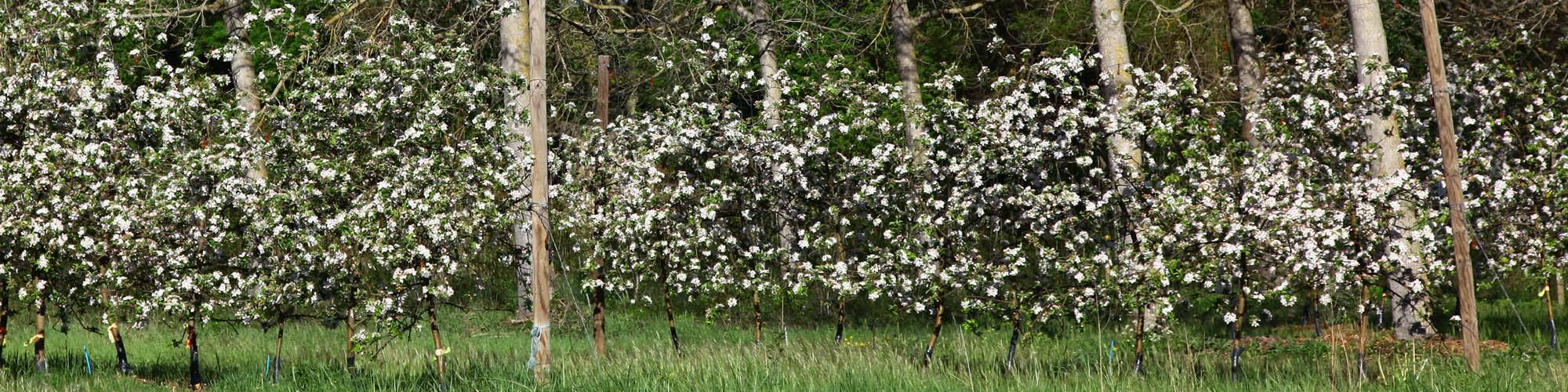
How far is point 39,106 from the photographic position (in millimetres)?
9406

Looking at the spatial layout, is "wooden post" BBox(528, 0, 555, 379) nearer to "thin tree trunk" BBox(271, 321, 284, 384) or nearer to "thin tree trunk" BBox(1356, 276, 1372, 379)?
"thin tree trunk" BBox(271, 321, 284, 384)

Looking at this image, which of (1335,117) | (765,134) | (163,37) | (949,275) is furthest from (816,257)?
(163,37)

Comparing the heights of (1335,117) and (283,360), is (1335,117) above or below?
above

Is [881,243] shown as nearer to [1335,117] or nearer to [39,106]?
[1335,117]

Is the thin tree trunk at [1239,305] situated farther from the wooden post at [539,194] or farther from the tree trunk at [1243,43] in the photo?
the tree trunk at [1243,43]

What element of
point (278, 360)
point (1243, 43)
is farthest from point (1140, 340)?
point (1243, 43)

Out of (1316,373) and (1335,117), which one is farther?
(1335,117)

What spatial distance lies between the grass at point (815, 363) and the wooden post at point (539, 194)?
1.04 ft

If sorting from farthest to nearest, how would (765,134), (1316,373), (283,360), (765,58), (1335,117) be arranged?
1. (765,58)
2. (283,360)
3. (765,134)
4. (1335,117)
5. (1316,373)

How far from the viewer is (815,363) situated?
906cm

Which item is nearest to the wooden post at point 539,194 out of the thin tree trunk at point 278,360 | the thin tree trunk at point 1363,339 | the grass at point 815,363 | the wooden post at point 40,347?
the grass at point 815,363

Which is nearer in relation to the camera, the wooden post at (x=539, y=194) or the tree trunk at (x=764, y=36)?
the wooden post at (x=539, y=194)

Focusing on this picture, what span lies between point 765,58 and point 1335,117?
22.2ft

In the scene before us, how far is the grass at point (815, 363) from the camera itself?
787cm
